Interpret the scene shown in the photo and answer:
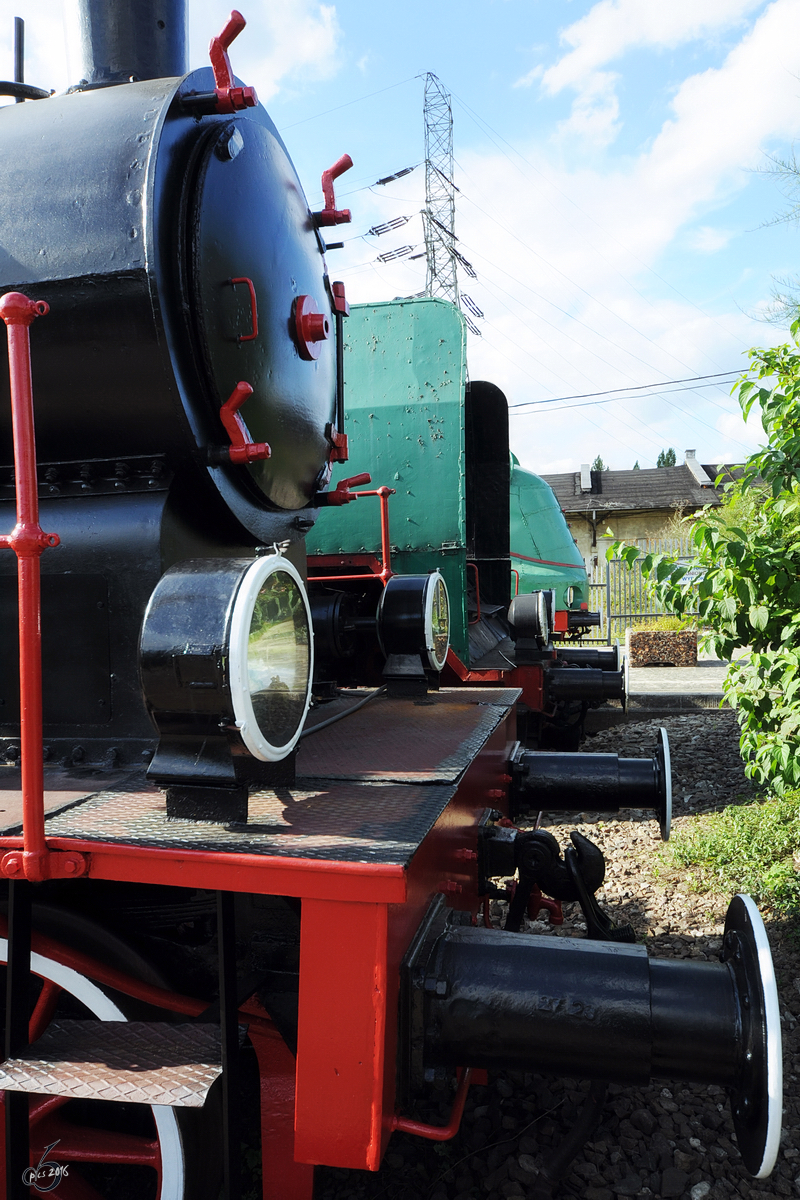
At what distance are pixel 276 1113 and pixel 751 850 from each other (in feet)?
9.64

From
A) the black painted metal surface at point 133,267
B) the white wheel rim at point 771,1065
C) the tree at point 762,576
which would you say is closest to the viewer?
the white wheel rim at point 771,1065

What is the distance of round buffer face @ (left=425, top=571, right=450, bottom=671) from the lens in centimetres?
266

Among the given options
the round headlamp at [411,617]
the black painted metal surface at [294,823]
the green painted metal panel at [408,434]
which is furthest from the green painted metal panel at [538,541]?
the black painted metal surface at [294,823]

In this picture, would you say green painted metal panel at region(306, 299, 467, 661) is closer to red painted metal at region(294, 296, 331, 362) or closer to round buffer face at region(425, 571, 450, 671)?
round buffer face at region(425, 571, 450, 671)

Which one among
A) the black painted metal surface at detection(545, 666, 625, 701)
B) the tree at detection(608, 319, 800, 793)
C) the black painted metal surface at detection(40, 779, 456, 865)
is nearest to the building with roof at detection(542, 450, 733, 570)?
the black painted metal surface at detection(545, 666, 625, 701)

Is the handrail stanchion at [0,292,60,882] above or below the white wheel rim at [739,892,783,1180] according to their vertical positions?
above

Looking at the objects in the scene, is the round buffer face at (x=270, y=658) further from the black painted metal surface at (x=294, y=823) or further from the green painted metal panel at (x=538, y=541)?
the green painted metal panel at (x=538, y=541)

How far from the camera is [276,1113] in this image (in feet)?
4.94

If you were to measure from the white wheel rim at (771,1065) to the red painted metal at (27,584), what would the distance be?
3.70 feet

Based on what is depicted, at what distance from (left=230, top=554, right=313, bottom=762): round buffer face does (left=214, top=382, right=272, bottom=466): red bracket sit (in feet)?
1.72

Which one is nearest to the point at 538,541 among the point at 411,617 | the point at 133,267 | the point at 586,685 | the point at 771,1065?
the point at 586,685

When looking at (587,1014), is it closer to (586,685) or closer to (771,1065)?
(771,1065)

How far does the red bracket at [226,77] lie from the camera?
6.34 ft

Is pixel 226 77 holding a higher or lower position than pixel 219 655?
higher
